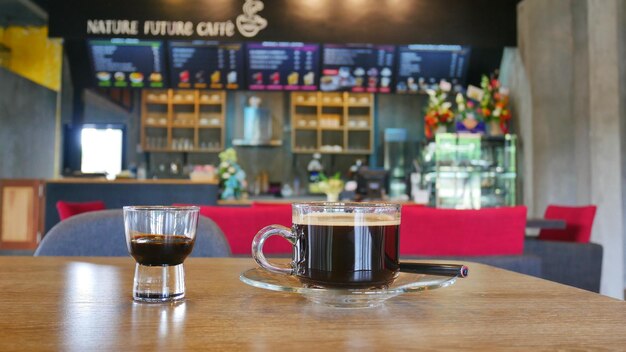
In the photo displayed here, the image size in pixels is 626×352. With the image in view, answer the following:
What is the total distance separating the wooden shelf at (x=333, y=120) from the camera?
337 inches

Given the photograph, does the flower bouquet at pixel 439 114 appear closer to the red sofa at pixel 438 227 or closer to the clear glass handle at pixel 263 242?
the red sofa at pixel 438 227

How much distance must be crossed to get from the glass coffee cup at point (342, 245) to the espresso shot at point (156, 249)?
4.1 inches

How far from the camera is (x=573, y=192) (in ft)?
18.2

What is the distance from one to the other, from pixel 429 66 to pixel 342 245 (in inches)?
256

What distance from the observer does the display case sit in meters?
5.89

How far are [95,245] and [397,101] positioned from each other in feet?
26.5

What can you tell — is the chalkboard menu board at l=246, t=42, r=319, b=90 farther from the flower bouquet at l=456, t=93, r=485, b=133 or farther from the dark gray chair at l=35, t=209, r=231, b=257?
the dark gray chair at l=35, t=209, r=231, b=257

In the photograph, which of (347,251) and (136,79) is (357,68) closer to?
(136,79)

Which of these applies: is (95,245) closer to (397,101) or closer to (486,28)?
(486,28)

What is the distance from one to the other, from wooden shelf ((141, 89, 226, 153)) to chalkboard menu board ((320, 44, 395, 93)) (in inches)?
98.1

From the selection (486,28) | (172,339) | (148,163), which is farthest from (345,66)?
(172,339)

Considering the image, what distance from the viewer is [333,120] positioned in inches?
342

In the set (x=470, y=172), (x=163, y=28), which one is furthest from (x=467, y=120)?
(x=163, y=28)

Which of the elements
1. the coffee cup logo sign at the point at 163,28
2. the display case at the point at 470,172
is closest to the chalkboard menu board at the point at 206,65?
the coffee cup logo sign at the point at 163,28
